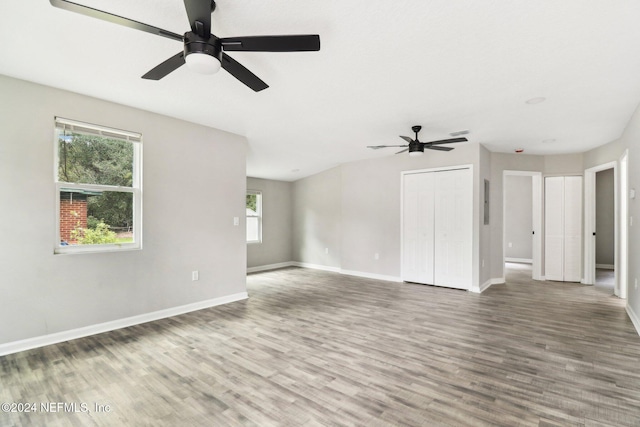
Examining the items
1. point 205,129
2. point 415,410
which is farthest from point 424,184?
point 415,410

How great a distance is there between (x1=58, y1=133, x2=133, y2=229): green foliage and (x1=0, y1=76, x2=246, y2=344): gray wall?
0.58ft

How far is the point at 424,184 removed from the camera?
5.93m

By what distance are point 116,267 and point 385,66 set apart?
3.64 m

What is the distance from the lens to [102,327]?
3.42m

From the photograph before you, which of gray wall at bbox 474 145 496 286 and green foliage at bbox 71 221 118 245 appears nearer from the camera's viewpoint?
green foliage at bbox 71 221 118 245

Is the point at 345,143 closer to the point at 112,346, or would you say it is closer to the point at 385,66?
the point at 385,66

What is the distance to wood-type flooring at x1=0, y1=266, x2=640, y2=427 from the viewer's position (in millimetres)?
2006

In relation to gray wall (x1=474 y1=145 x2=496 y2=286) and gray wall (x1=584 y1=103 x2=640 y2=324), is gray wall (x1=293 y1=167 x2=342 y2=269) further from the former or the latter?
gray wall (x1=584 y1=103 x2=640 y2=324)

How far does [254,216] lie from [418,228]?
3953mm

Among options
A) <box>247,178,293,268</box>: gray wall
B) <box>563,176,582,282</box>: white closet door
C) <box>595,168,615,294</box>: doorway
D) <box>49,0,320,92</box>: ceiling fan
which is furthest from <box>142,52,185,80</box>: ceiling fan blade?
<box>595,168,615,294</box>: doorway

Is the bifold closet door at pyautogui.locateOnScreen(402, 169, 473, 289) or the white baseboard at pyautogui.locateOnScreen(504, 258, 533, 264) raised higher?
the bifold closet door at pyautogui.locateOnScreen(402, 169, 473, 289)

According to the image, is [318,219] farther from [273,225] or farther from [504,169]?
[504,169]

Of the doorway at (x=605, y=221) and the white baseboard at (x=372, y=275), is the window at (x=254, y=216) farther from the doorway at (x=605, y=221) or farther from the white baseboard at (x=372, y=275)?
the doorway at (x=605, y=221)

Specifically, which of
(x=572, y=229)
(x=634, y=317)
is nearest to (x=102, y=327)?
(x=634, y=317)
